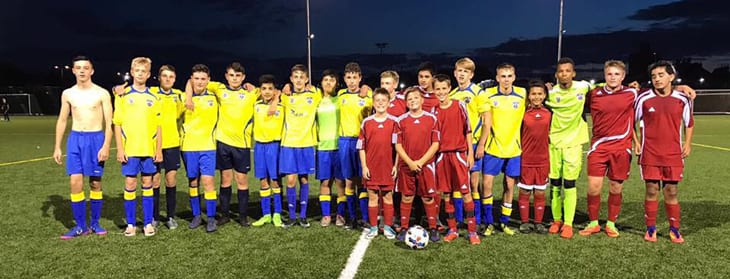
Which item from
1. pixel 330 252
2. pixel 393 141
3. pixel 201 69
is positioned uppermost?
pixel 201 69

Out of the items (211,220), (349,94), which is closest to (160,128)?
(211,220)

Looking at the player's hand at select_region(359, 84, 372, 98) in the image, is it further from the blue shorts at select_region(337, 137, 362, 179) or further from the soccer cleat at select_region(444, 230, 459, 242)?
the soccer cleat at select_region(444, 230, 459, 242)

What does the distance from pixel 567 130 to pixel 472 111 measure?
100cm

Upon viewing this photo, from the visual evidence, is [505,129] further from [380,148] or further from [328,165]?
[328,165]

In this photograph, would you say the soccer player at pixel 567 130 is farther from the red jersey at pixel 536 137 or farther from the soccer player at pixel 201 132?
the soccer player at pixel 201 132

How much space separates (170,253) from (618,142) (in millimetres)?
4530

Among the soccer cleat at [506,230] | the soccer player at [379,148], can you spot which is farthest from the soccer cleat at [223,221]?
the soccer cleat at [506,230]

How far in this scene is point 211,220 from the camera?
5.29m

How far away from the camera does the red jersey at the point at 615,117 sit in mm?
4746

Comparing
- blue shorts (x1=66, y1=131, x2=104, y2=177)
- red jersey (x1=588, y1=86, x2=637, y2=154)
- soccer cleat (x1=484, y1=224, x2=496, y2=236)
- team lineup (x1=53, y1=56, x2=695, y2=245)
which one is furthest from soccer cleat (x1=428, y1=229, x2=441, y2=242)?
blue shorts (x1=66, y1=131, x2=104, y2=177)

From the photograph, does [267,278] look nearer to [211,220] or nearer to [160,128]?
[211,220]

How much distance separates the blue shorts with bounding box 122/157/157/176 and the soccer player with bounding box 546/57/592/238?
14.0 feet

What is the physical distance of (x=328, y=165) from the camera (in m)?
5.42

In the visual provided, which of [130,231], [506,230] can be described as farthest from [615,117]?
[130,231]
